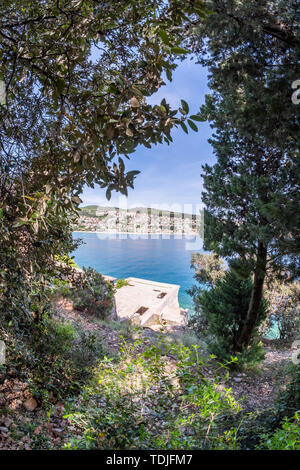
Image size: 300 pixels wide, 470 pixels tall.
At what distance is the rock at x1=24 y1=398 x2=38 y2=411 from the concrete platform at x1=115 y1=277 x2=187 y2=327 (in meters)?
5.95

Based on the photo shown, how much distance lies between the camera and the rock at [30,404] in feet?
7.30

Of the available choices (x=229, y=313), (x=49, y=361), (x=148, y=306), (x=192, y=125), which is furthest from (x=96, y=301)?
(x=192, y=125)

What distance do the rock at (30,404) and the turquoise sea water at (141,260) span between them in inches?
609

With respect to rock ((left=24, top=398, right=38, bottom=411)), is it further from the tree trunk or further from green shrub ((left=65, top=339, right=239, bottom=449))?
the tree trunk

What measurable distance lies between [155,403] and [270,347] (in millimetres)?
8202

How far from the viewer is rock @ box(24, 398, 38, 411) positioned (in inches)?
87.6

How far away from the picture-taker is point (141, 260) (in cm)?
2664

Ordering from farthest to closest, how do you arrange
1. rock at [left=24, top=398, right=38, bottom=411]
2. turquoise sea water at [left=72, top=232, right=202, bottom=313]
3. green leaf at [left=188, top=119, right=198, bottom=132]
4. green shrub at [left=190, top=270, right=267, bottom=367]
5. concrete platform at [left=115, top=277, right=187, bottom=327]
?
turquoise sea water at [left=72, top=232, right=202, bottom=313]
concrete platform at [left=115, top=277, right=187, bottom=327]
green shrub at [left=190, top=270, right=267, bottom=367]
rock at [left=24, top=398, right=38, bottom=411]
green leaf at [left=188, top=119, right=198, bottom=132]

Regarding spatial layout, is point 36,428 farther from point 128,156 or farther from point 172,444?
point 128,156

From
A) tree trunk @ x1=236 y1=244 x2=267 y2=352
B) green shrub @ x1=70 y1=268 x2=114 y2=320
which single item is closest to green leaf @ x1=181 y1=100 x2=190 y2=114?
tree trunk @ x1=236 y1=244 x2=267 y2=352

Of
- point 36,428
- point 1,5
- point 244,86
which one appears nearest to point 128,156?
point 1,5

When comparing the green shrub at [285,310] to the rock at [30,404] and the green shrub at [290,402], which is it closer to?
the green shrub at [290,402]

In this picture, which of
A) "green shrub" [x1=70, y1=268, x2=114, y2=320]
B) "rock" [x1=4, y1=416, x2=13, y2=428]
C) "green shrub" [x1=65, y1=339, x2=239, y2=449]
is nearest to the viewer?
"green shrub" [x1=65, y1=339, x2=239, y2=449]

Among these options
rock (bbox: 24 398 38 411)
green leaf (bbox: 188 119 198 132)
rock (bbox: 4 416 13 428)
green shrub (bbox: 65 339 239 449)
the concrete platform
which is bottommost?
the concrete platform
